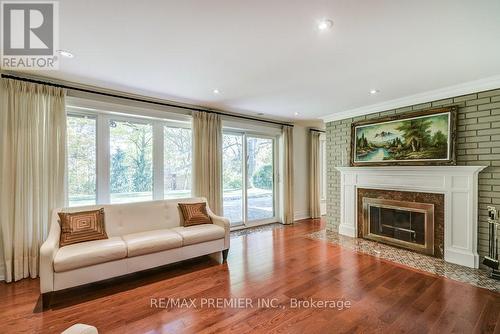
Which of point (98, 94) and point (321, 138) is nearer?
point (98, 94)

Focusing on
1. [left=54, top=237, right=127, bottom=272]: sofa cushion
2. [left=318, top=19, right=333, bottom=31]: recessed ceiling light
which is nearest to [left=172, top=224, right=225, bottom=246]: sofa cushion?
[left=54, top=237, right=127, bottom=272]: sofa cushion

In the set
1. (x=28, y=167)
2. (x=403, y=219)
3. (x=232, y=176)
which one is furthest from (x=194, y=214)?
(x=403, y=219)

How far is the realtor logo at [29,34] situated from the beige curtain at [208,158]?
2.14 metres

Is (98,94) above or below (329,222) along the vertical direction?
above

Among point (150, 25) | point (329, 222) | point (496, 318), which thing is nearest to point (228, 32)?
point (150, 25)

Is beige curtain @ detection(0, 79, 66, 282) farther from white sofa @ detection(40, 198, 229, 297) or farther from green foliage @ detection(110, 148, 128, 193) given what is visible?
green foliage @ detection(110, 148, 128, 193)

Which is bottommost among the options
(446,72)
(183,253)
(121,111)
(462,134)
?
(183,253)

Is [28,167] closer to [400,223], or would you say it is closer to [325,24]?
[325,24]

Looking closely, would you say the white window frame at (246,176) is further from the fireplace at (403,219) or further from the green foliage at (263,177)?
the fireplace at (403,219)

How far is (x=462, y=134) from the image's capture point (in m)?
3.35

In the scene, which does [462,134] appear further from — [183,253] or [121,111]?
[121,111]

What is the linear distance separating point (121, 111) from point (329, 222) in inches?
174

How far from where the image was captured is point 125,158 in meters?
3.85

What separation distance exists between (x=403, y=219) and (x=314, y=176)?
8.47 ft
